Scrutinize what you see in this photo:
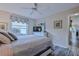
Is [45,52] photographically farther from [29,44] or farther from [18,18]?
[18,18]

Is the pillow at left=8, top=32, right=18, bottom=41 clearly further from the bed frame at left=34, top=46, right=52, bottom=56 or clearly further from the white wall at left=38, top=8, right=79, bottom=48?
the white wall at left=38, top=8, right=79, bottom=48

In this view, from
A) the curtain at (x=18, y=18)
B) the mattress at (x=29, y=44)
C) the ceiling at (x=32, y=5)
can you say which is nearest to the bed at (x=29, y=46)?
the mattress at (x=29, y=44)

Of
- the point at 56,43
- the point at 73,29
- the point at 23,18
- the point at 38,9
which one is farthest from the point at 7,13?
the point at 73,29

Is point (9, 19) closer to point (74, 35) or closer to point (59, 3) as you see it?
point (59, 3)

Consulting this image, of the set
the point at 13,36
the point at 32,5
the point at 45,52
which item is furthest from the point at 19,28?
the point at 45,52

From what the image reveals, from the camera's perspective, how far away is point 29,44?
1895mm

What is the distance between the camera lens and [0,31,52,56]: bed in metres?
1.63

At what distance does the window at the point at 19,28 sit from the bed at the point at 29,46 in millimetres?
90

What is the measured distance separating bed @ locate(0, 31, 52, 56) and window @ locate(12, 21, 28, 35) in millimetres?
90

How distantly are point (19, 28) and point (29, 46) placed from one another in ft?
1.16

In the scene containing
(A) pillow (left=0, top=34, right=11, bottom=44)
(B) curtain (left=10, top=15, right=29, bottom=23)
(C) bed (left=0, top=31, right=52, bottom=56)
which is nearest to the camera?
(C) bed (left=0, top=31, right=52, bottom=56)

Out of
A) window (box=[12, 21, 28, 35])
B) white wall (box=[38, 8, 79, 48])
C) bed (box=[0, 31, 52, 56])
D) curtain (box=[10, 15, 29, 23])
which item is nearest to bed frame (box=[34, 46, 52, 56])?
bed (box=[0, 31, 52, 56])

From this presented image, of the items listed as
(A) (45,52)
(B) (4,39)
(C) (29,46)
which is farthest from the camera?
(A) (45,52)

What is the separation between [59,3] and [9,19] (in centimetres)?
86
